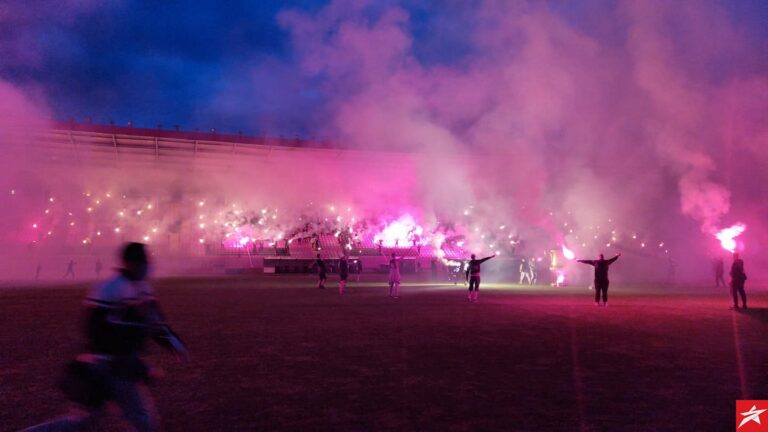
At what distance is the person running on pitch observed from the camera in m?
3.09

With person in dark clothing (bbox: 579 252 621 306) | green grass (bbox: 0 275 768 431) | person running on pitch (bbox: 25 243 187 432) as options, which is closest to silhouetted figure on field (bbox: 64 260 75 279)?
A: green grass (bbox: 0 275 768 431)

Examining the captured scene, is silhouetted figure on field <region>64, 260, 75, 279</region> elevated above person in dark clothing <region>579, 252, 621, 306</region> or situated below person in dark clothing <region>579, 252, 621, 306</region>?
below

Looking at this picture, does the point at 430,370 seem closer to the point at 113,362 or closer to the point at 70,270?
the point at 113,362

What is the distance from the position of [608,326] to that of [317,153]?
84.3ft

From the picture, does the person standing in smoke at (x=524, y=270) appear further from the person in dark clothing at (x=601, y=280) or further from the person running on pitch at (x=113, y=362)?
the person running on pitch at (x=113, y=362)

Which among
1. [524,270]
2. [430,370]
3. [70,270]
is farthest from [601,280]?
[70,270]

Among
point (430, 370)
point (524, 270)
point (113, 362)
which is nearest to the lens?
point (113, 362)

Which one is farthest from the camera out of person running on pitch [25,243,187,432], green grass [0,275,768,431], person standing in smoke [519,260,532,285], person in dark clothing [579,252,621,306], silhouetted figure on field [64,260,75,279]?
silhouetted figure on field [64,260,75,279]

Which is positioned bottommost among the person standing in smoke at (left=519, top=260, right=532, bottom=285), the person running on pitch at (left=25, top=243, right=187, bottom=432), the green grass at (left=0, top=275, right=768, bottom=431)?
the green grass at (left=0, top=275, right=768, bottom=431)

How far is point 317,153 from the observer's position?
34.0 m

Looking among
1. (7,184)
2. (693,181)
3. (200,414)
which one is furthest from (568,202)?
(7,184)

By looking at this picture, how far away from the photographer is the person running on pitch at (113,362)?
309 cm

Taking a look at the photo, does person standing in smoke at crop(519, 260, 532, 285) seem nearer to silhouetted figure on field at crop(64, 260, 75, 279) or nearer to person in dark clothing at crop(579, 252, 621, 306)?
person in dark clothing at crop(579, 252, 621, 306)

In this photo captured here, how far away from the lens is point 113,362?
10.3ft
